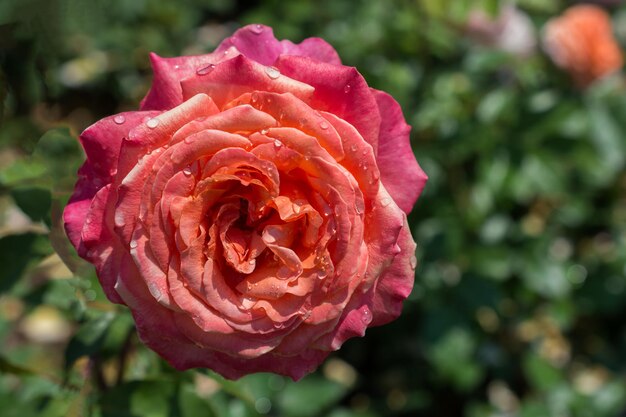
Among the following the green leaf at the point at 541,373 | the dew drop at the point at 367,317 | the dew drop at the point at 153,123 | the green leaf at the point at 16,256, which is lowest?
the green leaf at the point at 541,373

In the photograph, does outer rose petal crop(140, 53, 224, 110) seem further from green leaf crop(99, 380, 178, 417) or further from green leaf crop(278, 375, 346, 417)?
green leaf crop(278, 375, 346, 417)

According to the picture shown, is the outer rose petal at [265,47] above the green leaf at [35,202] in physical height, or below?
above

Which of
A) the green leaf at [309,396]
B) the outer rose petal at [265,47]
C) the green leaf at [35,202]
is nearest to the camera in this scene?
the outer rose petal at [265,47]

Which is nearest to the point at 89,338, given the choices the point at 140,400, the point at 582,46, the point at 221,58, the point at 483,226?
the point at 140,400

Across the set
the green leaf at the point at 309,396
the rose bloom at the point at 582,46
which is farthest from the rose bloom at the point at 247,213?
the rose bloom at the point at 582,46

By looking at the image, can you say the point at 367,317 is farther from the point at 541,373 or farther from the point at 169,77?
the point at 541,373

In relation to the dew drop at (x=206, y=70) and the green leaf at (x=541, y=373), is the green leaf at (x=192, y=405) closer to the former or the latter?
the dew drop at (x=206, y=70)
